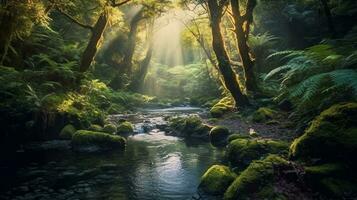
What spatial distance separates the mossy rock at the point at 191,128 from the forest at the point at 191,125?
0.21ft

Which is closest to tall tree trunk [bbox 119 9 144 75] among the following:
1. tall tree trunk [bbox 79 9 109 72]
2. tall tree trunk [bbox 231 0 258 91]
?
tall tree trunk [bbox 79 9 109 72]

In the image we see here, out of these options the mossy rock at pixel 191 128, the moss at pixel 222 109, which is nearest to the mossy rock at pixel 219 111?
the moss at pixel 222 109

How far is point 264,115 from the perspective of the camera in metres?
16.8

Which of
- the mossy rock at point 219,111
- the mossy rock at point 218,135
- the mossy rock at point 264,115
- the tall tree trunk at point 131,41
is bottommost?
the mossy rock at point 218,135

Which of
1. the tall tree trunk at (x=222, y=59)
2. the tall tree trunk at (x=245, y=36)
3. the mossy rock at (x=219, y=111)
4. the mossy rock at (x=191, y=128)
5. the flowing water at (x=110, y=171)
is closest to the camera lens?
the flowing water at (x=110, y=171)

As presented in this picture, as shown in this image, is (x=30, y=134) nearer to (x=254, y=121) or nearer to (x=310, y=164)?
(x=254, y=121)

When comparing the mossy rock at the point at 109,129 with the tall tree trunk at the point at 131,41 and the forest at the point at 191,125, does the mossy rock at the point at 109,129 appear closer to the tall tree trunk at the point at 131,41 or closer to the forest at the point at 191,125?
the forest at the point at 191,125

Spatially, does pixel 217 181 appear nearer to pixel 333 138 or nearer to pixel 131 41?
pixel 333 138

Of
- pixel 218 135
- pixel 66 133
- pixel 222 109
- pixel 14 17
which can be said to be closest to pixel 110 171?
pixel 66 133

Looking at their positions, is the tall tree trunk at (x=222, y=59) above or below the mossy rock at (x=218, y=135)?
above

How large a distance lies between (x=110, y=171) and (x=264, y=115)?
8.42 metres

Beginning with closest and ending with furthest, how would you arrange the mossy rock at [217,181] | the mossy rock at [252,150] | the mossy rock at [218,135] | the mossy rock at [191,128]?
the mossy rock at [217,181]
the mossy rock at [252,150]
the mossy rock at [218,135]
the mossy rock at [191,128]

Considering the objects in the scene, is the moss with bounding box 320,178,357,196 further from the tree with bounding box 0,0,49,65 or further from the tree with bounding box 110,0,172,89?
the tree with bounding box 110,0,172,89

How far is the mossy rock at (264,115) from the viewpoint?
657 inches
